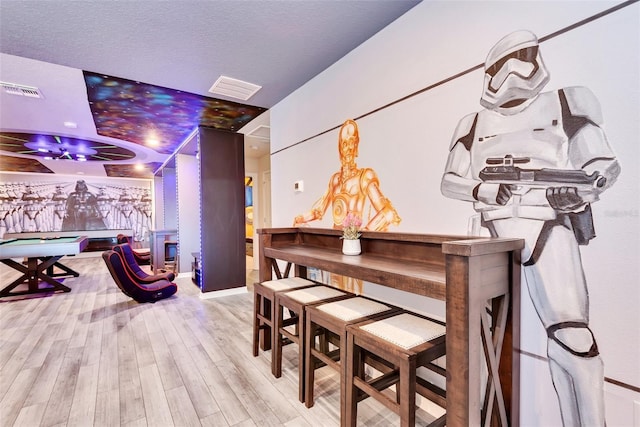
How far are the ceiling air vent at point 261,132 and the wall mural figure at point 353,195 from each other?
2.35 metres

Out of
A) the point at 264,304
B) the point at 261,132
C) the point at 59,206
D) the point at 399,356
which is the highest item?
the point at 261,132

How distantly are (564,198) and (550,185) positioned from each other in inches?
3.3

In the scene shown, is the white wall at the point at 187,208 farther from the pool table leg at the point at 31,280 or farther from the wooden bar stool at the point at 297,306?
the wooden bar stool at the point at 297,306

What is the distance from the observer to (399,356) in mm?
1391

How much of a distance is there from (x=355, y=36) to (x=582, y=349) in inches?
101

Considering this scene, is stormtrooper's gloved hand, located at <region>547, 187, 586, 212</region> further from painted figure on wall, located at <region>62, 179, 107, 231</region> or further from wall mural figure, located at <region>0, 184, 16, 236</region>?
wall mural figure, located at <region>0, 184, 16, 236</region>

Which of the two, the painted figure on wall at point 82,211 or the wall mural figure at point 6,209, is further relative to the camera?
the painted figure on wall at point 82,211

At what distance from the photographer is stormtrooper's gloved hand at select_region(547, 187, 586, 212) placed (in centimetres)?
133

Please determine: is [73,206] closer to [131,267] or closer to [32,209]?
[32,209]

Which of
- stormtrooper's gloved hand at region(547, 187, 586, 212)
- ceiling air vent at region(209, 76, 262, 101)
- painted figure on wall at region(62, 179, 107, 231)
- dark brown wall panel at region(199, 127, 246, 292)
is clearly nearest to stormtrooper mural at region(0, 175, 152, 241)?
painted figure on wall at region(62, 179, 107, 231)

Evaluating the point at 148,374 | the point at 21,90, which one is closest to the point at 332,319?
the point at 148,374

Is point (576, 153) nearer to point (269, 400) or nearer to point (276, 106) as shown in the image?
point (269, 400)

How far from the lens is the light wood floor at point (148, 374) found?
74.7 inches

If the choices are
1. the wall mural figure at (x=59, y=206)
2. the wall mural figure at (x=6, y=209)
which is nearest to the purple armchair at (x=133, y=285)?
the wall mural figure at (x=59, y=206)
